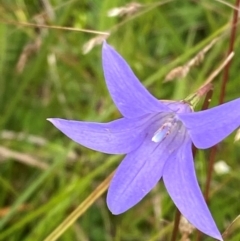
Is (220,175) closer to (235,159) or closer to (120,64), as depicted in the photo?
(235,159)

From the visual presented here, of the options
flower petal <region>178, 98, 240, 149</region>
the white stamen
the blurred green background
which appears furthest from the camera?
the blurred green background

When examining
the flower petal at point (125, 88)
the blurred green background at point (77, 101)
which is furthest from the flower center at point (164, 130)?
the blurred green background at point (77, 101)

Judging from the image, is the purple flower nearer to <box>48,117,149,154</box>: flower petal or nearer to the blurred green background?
<box>48,117,149,154</box>: flower petal

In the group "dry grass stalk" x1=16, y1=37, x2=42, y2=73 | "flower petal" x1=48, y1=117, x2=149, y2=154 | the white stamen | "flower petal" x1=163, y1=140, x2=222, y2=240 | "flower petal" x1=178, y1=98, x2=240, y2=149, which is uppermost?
"dry grass stalk" x1=16, y1=37, x2=42, y2=73

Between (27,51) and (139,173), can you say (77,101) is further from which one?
(139,173)

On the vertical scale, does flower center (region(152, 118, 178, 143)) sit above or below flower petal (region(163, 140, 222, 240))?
above

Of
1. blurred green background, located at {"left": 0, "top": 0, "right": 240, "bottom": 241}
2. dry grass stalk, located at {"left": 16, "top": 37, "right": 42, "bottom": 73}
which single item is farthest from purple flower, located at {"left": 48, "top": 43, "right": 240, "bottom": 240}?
dry grass stalk, located at {"left": 16, "top": 37, "right": 42, "bottom": 73}

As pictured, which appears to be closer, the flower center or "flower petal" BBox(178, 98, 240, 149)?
"flower petal" BBox(178, 98, 240, 149)

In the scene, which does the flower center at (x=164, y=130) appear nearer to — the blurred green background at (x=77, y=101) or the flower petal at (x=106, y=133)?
the flower petal at (x=106, y=133)
